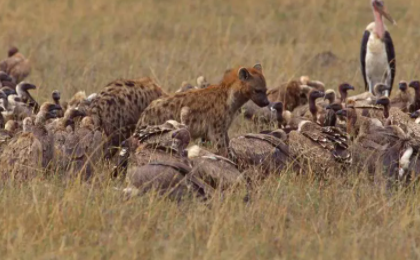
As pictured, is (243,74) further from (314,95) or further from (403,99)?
(403,99)

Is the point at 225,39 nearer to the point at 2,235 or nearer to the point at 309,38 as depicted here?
the point at 309,38

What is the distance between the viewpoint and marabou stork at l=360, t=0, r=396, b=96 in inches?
484

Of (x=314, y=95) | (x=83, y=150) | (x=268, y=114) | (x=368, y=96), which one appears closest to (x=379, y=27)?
(x=368, y=96)

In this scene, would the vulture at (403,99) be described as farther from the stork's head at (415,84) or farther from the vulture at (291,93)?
the vulture at (291,93)

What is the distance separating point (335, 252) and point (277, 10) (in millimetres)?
14496

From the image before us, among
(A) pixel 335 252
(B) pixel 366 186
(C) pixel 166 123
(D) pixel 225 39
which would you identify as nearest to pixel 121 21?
(D) pixel 225 39

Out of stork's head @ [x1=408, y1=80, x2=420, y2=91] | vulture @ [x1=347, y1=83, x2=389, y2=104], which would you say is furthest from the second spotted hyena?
stork's head @ [x1=408, y1=80, x2=420, y2=91]

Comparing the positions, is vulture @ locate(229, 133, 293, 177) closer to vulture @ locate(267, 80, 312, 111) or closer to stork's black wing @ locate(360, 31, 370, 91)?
vulture @ locate(267, 80, 312, 111)

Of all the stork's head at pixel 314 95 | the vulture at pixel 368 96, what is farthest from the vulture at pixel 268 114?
the vulture at pixel 368 96

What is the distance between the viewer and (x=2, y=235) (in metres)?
5.56

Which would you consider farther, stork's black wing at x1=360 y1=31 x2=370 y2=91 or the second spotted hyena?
stork's black wing at x1=360 y1=31 x2=370 y2=91

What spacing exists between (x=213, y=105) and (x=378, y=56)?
180 inches

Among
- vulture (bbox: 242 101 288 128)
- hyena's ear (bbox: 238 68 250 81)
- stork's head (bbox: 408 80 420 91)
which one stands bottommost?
vulture (bbox: 242 101 288 128)

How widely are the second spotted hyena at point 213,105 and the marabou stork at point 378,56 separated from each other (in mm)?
3739
